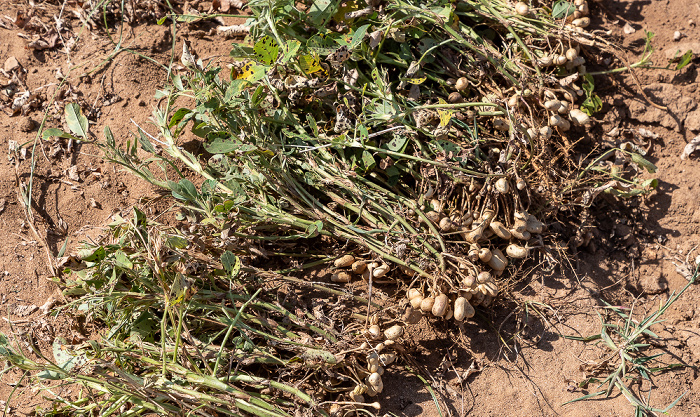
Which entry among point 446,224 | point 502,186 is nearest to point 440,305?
point 446,224

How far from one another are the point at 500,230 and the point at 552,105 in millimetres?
609

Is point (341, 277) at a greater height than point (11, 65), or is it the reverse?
point (11, 65)

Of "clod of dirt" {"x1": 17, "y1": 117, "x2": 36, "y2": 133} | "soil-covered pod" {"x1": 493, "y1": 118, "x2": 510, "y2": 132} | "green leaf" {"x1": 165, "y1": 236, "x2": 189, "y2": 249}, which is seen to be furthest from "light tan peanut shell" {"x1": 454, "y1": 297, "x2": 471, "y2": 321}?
"clod of dirt" {"x1": 17, "y1": 117, "x2": 36, "y2": 133}

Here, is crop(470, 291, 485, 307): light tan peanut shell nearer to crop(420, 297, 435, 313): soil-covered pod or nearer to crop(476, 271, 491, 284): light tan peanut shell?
crop(476, 271, 491, 284): light tan peanut shell

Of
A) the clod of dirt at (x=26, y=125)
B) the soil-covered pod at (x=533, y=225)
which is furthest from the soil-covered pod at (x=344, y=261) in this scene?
the clod of dirt at (x=26, y=125)

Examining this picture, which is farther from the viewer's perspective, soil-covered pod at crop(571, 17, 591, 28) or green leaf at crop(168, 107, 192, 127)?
soil-covered pod at crop(571, 17, 591, 28)

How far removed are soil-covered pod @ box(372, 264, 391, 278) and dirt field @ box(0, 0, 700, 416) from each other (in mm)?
320

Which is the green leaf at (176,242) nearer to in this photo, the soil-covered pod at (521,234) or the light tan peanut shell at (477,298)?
the light tan peanut shell at (477,298)

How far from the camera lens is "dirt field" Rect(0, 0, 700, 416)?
207 centimetres

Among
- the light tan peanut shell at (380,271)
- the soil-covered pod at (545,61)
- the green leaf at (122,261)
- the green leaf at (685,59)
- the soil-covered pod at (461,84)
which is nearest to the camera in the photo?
the green leaf at (122,261)

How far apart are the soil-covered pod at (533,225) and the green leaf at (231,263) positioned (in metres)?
1.21

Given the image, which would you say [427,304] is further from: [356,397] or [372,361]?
[356,397]

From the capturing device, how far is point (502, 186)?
6.73 ft

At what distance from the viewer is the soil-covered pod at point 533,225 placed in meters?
2.13
